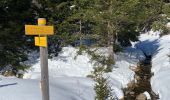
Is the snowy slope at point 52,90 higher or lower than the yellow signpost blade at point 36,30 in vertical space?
lower

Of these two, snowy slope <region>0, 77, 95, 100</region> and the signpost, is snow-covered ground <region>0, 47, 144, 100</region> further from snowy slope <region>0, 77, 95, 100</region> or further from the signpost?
the signpost

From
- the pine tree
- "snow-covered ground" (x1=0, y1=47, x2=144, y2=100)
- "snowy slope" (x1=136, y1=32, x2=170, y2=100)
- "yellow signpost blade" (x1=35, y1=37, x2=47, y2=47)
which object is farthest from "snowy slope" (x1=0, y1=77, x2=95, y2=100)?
"yellow signpost blade" (x1=35, y1=37, x2=47, y2=47)

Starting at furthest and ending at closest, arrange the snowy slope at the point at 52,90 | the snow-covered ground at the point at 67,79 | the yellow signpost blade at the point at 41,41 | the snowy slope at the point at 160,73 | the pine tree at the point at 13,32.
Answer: the pine tree at the point at 13,32 → the snowy slope at the point at 160,73 → the snow-covered ground at the point at 67,79 → the snowy slope at the point at 52,90 → the yellow signpost blade at the point at 41,41

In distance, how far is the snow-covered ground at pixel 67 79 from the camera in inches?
645

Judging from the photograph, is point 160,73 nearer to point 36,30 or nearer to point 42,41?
point 42,41

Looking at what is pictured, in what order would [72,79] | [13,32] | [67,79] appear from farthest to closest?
[13,32] < [72,79] < [67,79]

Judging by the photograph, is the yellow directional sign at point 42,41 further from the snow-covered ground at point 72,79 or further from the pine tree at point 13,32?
the pine tree at point 13,32

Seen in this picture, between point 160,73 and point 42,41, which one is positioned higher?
point 42,41

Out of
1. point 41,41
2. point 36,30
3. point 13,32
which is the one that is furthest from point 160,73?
point 36,30

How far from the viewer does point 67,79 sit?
21000 mm

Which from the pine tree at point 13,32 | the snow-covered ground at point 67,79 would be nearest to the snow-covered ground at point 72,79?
the snow-covered ground at point 67,79

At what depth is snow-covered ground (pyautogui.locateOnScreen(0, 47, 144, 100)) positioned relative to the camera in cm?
1638

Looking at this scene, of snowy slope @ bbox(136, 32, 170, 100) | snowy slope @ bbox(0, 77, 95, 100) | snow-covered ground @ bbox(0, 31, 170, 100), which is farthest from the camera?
snowy slope @ bbox(136, 32, 170, 100)

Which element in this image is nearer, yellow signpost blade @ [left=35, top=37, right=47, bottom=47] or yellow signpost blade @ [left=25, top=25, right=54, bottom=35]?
yellow signpost blade @ [left=25, top=25, right=54, bottom=35]
